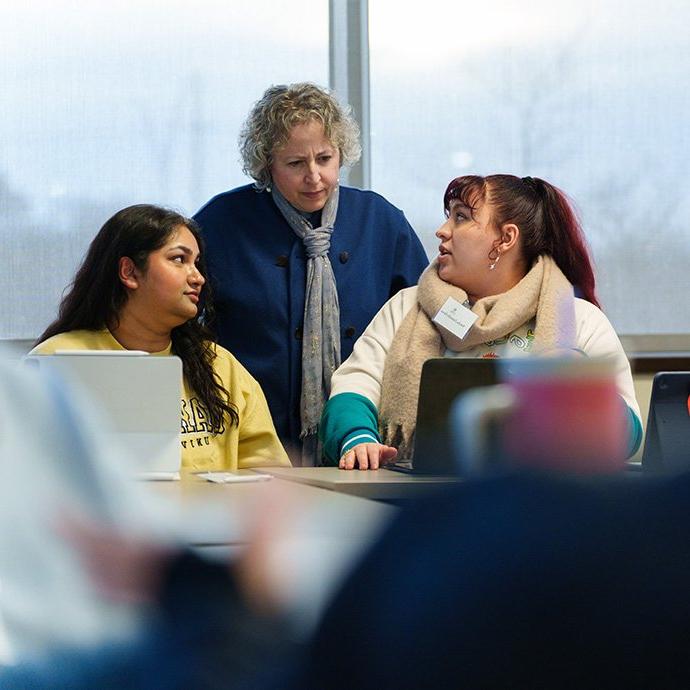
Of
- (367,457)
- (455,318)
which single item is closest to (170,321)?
(455,318)

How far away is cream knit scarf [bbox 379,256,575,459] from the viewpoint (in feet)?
8.32

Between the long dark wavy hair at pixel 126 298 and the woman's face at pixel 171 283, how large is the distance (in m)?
0.02

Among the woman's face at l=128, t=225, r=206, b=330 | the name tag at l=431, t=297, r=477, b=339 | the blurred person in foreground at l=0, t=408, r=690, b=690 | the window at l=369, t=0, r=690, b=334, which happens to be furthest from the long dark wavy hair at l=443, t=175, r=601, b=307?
the blurred person in foreground at l=0, t=408, r=690, b=690

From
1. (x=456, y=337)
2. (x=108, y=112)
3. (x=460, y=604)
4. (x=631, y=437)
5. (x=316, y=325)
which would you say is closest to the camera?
(x=460, y=604)

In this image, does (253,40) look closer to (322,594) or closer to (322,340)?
(322,340)

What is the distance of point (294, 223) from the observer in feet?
9.83

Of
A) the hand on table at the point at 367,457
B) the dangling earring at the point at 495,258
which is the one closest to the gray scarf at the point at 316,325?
the dangling earring at the point at 495,258

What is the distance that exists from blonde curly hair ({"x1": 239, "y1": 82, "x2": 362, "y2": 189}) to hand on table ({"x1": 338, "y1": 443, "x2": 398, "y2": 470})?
3.57 feet

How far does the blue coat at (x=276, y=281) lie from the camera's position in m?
2.97

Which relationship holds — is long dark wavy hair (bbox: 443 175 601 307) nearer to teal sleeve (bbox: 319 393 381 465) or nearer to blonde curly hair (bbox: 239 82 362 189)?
blonde curly hair (bbox: 239 82 362 189)

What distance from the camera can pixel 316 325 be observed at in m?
2.93

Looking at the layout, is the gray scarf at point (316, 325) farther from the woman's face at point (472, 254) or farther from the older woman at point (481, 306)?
the woman's face at point (472, 254)

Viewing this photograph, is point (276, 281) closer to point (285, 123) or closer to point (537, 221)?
point (285, 123)

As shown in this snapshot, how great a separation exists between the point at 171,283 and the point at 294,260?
0.34 metres
